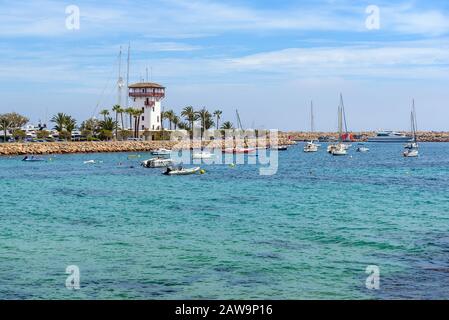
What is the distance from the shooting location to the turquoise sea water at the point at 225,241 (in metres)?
20.5

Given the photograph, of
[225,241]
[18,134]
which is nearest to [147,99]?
[18,134]

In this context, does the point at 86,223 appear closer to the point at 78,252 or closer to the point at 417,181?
the point at 78,252

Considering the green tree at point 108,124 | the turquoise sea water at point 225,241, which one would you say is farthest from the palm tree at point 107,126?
the turquoise sea water at point 225,241

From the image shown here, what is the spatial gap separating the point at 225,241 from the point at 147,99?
12918 centimetres

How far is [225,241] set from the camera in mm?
29391

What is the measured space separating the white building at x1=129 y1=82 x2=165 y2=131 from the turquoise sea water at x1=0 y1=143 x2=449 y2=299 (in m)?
95.7

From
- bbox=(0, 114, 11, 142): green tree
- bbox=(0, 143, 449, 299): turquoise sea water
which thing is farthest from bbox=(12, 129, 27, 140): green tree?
bbox=(0, 143, 449, 299): turquoise sea water

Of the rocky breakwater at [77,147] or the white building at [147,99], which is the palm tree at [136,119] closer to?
the white building at [147,99]

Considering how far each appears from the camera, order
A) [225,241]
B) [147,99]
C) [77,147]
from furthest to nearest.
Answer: [147,99], [77,147], [225,241]

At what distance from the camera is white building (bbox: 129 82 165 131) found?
156 meters

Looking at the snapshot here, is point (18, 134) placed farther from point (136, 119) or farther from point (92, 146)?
point (92, 146)

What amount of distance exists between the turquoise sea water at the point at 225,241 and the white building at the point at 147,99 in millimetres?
95662

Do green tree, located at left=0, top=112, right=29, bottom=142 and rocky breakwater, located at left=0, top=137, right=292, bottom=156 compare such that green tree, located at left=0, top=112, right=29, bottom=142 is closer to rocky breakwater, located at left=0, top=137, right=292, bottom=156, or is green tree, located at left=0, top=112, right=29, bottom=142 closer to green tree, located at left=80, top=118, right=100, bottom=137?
green tree, located at left=80, top=118, right=100, bottom=137
